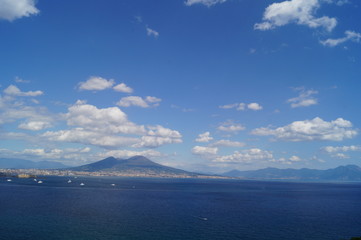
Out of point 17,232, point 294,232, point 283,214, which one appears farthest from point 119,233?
point 283,214

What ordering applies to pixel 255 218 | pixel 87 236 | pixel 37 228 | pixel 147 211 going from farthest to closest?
pixel 147 211 → pixel 255 218 → pixel 37 228 → pixel 87 236

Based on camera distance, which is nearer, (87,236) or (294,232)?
(87,236)

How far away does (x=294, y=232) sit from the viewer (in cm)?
8875

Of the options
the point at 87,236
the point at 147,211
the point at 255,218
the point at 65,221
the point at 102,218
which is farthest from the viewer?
the point at 147,211

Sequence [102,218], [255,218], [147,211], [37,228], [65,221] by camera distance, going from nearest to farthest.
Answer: [37,228] → [65,221] → [102,218] → [255,218] → [147,211]

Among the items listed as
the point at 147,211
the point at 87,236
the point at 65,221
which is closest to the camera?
the point at 87,236

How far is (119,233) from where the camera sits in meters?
81.4

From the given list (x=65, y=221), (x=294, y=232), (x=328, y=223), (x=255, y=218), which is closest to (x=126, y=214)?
(x=65, y=221)

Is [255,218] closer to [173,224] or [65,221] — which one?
[173,224]

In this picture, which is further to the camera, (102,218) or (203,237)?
(102,218)

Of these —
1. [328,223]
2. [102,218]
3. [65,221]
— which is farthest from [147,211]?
[328,223]

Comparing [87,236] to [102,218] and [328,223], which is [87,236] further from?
[328,223]

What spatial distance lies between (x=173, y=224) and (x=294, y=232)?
1625 inches

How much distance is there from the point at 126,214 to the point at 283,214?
72.2m
